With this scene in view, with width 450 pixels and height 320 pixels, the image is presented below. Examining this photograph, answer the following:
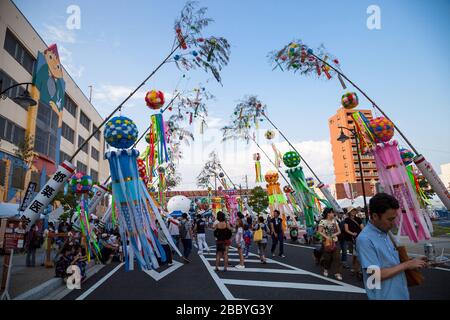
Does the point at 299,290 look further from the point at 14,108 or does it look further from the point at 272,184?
the point at 14,108

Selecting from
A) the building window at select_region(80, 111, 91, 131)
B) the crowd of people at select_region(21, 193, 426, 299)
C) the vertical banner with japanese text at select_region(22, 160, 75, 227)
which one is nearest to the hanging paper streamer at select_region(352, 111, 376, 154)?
the crowd of people at select_region(21, 193, 426, 299)

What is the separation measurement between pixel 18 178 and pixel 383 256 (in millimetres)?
22790

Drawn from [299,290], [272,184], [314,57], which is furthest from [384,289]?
[272,184]

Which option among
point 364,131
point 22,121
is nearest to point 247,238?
point 364,131

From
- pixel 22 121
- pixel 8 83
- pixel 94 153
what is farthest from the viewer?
pixel 94 153

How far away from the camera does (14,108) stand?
63.6ft

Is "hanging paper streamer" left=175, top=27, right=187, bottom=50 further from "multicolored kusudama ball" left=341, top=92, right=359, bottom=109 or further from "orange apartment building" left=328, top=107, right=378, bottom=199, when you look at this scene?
"orange apartment building" left=328, top=107, right=378, bottom=199

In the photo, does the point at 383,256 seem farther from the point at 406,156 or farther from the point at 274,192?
the point at 274,192

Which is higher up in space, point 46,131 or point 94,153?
point 94,153

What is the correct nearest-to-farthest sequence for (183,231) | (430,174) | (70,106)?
(430,174) → (183,231) → (70,106)

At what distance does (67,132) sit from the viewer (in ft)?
100

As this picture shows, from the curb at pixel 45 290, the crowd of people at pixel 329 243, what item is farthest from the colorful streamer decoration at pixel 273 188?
the curb at pixel 45 290

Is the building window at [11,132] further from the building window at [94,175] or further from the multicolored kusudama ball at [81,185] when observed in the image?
the building window at [94,175]

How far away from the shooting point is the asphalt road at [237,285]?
5.52 metres
